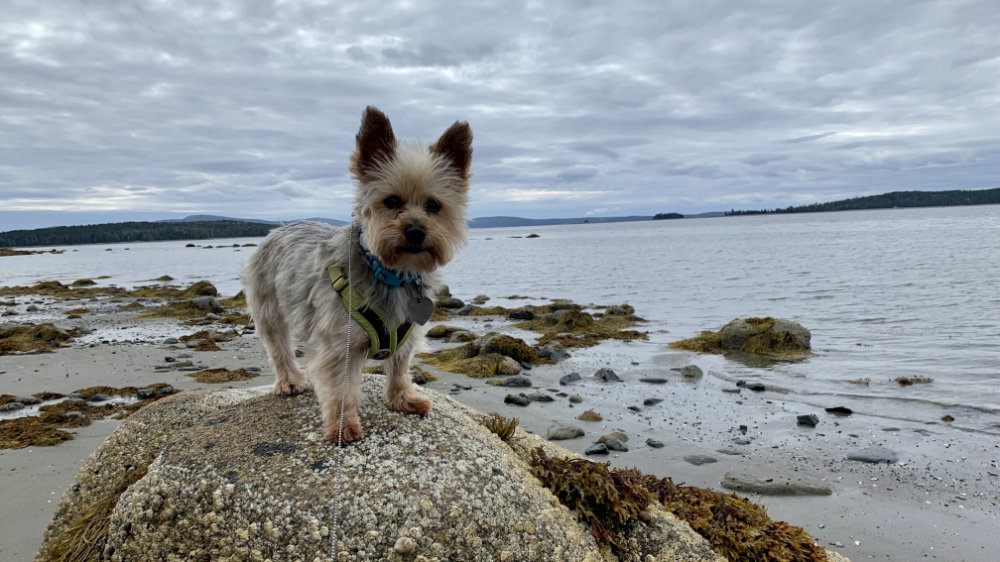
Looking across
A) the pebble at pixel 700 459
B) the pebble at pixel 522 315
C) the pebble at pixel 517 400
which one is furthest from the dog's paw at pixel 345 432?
the pebble at pixel 522 315

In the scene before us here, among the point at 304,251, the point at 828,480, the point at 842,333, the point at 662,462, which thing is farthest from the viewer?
the point at 842,333

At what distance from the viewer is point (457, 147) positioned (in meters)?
4.90

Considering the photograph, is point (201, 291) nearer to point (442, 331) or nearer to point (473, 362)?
point (442, 331)

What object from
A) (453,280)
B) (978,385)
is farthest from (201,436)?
(453,280)

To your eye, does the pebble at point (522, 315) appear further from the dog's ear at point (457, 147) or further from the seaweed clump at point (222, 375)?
the dog's ear at point (457, 147)

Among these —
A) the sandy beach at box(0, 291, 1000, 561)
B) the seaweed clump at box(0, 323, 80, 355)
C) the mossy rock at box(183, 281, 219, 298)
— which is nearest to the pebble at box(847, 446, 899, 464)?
the sandy beach at box(0, 291, 1000, 561)

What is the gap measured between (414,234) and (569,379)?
8.50 metres

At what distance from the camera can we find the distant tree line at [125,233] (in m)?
111

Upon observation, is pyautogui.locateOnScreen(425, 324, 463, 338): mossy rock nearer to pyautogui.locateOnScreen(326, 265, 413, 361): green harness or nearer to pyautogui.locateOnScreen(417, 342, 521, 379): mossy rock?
pyautogui.locateOnScreen(417, 342, 521, 379): mossy rock

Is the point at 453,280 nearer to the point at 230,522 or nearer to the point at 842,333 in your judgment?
the point at 842,333

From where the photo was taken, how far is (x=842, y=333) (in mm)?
16625

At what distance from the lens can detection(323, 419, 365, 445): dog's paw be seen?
450 centimetres

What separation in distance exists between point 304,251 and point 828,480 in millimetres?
6485

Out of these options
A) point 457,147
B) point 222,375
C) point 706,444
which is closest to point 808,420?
point 706,444
